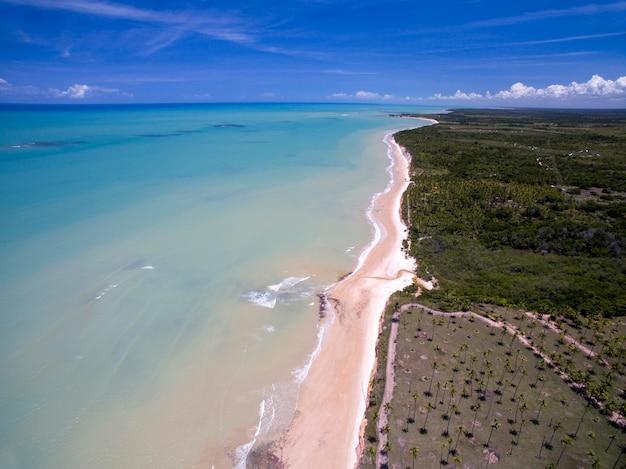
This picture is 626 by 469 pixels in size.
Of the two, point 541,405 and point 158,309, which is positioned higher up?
point 158,309

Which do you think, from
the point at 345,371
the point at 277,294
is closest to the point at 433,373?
the point at 345,371

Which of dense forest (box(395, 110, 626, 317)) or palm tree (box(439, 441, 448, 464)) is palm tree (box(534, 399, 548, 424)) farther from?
dense forest (box(395, 110, 626, 317))

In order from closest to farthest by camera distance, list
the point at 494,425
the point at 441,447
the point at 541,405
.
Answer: the point at 441,447 < the point at 494,425 < the point at 541,405

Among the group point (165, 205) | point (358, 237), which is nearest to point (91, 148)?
point (165, 205)

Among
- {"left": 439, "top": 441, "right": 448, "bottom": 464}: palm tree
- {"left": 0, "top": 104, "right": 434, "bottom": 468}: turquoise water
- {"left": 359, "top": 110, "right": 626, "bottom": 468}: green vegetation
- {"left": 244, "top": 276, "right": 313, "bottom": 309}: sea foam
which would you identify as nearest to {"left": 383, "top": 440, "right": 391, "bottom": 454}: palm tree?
{"left": 359, "top": 110, "right": 626, "bottom": 468}: green vegetation

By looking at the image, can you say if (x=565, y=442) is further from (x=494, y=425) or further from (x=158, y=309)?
(x=158, y=309)

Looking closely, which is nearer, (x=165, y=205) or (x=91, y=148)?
Answer: (x=165, y=205)

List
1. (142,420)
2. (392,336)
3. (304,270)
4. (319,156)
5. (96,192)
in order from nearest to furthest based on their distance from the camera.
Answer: (142,420)
(392,336)
(304,270)
(96,192)
(319,156)

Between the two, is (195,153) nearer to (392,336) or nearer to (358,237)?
(358,237)
